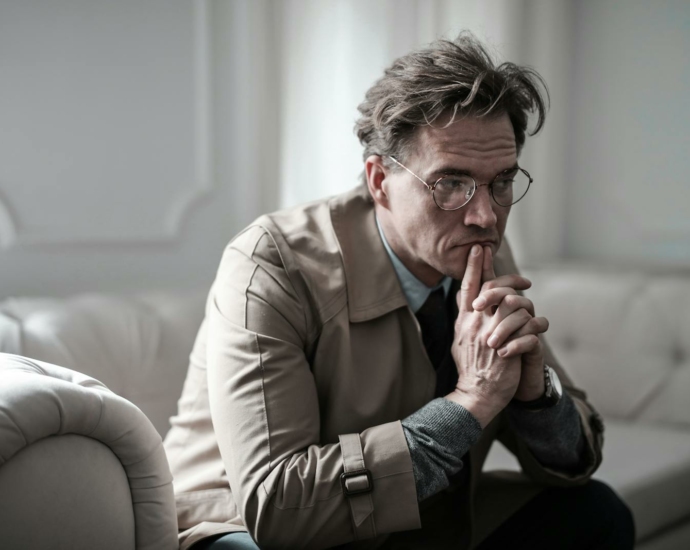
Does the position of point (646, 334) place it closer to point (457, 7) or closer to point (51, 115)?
point (457, 7)

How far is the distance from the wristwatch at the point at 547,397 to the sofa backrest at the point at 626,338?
3.08 feet

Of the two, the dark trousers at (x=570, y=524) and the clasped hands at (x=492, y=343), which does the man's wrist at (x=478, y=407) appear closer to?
the clasped hands at (x=492, y=343)

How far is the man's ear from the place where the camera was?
1.35 meters

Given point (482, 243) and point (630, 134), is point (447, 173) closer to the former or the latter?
point (482, 243)

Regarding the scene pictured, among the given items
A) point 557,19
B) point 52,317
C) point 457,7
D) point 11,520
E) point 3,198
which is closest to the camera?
point 11,520

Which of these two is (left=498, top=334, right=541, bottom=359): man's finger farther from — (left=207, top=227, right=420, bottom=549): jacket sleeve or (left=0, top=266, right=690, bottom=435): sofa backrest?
(left=0, top=266, right=690, bottom=435): sofa backrest

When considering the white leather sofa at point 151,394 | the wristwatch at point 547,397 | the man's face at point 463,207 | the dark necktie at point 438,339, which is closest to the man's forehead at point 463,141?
the man's face at point 463,207


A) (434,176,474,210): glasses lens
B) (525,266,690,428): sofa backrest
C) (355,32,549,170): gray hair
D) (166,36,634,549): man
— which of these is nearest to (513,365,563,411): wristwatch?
(166,36,634,549): man

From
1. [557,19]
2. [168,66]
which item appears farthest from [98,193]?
[557,19]

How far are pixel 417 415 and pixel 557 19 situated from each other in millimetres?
2011

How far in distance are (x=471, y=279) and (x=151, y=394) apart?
2.58 ft

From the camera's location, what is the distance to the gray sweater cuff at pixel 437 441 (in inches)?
43.8

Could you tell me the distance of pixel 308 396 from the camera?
3.77 feet

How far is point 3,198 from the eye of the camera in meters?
1.84
